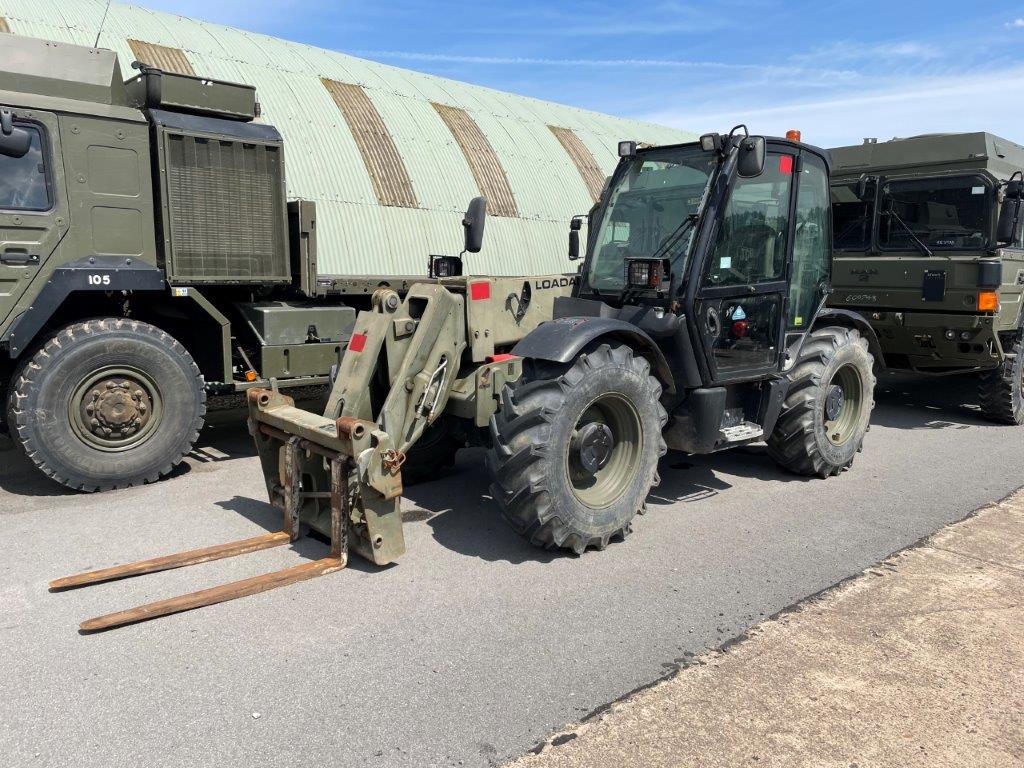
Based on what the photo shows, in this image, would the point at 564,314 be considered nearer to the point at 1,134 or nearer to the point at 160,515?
the point at 160,515

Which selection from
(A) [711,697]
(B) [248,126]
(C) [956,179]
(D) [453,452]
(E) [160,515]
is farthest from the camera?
(C) [956,179]

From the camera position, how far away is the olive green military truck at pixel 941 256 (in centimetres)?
825

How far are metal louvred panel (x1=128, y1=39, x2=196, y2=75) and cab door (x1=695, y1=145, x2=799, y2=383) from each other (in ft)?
26.0

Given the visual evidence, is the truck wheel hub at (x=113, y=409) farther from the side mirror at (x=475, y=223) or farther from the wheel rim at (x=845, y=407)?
the wheel rim at (x=845, y=407)

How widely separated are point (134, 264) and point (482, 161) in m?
7.67

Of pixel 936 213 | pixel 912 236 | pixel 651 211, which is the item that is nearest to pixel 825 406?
pixel 651 211

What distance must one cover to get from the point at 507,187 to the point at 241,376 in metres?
7.28

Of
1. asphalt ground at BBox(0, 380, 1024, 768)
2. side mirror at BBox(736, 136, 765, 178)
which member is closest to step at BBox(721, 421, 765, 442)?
asphalt ground at BBox(0, 380, 1024, 768)

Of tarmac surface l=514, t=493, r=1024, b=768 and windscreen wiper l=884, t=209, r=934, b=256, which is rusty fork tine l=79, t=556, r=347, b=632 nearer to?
tarmac surface l=514, t=493, r=1024, b=768

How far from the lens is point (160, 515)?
534 centimetres

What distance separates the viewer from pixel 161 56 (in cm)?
1024

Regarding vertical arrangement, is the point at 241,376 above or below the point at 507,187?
below

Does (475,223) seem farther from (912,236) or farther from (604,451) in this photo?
(912,236)

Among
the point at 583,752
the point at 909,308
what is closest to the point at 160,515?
the point at 583,752
